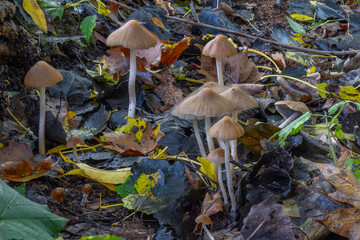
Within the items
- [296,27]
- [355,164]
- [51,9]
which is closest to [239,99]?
[355,164]

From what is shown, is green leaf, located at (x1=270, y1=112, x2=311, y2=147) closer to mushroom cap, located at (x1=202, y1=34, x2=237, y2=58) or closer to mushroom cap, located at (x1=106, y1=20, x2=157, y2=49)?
mushroom cap, located at (x1=202, y1=34, x2=237, y2=58)

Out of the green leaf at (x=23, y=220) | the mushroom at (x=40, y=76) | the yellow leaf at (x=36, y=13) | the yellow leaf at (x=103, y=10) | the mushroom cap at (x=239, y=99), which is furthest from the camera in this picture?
the yellow leaf at (x=103, y=10)

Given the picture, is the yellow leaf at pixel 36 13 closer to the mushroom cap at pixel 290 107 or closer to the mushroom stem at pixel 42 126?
the mushroom stem at pixel 42 126

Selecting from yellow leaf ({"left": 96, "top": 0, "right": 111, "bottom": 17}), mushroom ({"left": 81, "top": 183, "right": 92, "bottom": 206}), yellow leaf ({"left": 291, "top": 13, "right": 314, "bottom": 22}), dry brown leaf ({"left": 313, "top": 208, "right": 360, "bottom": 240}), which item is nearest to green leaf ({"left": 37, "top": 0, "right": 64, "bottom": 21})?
yellow leaf ({"left": 96, "top": 0, "right": 111, "bottom": 17})

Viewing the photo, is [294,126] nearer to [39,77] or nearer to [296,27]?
[39,77]

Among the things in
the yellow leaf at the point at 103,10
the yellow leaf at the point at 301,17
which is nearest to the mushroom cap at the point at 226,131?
the yellow leaf at the point at 103,10

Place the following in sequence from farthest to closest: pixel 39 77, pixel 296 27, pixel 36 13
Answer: pixel 296 27
pixel 36 13
pixel 39 77

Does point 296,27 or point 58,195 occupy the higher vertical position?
point 58,195
